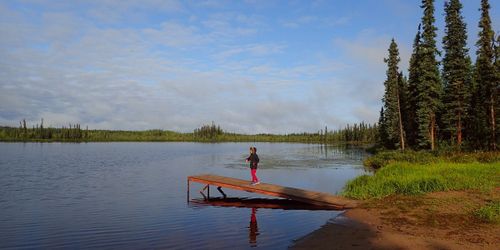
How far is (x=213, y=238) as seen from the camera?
15.7 meters

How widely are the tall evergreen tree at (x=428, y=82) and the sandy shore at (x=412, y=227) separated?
100 ft

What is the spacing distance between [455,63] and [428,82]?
13.1ft

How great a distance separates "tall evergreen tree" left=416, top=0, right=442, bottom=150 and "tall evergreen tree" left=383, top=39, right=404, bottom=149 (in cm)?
459

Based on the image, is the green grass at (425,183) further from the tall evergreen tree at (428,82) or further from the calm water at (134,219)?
the tall evergreen tree at (428,82)

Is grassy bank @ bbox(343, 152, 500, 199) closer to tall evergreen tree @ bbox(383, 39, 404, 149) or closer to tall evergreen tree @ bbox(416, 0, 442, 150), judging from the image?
tall evergreen tree @ bbox(416, 0, 442, 150)

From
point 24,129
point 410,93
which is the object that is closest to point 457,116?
point 410,93

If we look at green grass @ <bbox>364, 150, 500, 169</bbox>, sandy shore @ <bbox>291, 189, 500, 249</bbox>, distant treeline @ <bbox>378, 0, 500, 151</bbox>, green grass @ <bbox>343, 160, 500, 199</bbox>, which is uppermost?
distant treeline @ <bbox>378, 0, 500, 151</bbox>

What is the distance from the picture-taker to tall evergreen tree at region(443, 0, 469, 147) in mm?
48031

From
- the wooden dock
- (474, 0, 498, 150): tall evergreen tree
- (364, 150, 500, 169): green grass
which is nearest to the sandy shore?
the wooden dock

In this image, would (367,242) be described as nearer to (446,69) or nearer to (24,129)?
(446,69)

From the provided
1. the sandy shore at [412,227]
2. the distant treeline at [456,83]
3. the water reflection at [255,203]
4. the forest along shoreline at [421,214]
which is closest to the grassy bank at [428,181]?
the forest along shoreline at [421,214]

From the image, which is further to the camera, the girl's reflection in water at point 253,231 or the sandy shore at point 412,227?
the girl's reflection in water at point 253,231

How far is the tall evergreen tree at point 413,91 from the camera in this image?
5411 cm

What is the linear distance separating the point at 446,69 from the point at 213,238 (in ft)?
154
